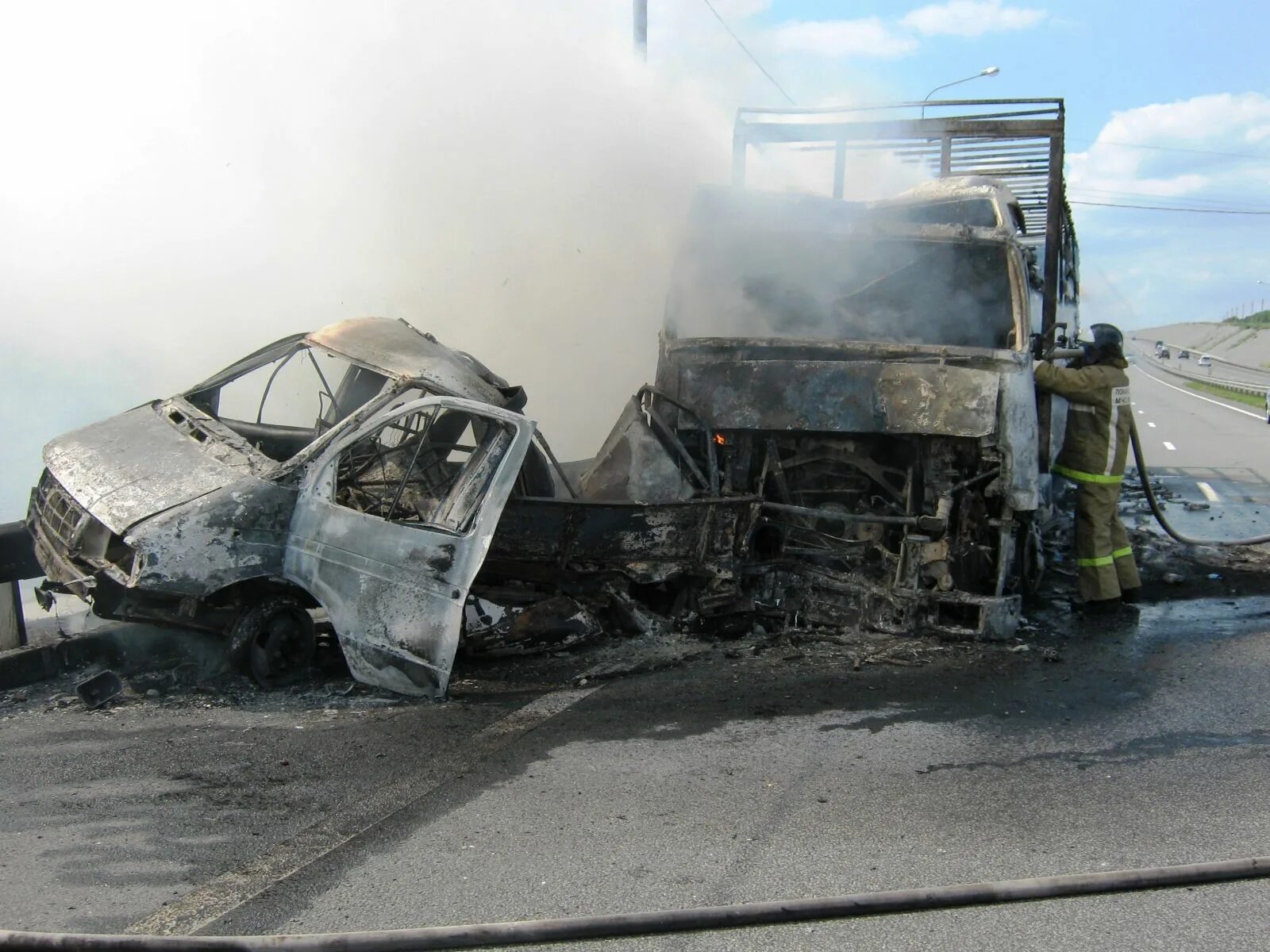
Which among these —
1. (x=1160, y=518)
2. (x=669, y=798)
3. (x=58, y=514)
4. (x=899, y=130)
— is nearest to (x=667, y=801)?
(x=669, y=798)

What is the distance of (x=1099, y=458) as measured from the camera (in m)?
7.52

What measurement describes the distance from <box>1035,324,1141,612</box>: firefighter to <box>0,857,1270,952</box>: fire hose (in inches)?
162

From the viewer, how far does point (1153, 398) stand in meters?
36.9

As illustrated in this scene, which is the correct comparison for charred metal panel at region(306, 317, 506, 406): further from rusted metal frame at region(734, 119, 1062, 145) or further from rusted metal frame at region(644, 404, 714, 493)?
rusted metal frame at region(734, 119, 1062, 145)

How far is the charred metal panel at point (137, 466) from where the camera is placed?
17.5 ft

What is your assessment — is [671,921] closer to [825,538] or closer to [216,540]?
[216,540]

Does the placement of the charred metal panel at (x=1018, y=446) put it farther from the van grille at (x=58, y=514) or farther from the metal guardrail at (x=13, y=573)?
the metal guardrail at (x=13, y=573)

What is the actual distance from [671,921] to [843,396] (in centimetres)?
411

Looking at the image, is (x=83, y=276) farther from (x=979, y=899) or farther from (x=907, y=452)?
(x=979, y=899)

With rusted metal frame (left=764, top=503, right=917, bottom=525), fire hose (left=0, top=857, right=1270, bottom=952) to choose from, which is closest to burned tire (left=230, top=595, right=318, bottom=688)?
fire hose (left=0, top=857, right=1270, bottom=952)

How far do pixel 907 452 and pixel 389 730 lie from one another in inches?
142

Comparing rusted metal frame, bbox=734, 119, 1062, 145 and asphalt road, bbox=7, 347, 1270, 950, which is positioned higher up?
rusted metal frame, bbox=734, 119, 1062, 145

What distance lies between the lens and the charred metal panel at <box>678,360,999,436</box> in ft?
21.4

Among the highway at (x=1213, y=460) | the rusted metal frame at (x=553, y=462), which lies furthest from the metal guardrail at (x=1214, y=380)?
the rusted metal frame at (x=553, y=462)
